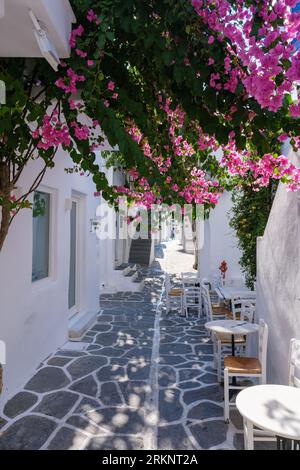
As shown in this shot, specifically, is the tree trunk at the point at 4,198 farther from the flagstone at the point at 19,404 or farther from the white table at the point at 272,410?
the white table at the point at 272,410

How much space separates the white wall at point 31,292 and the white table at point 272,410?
3.00 meters

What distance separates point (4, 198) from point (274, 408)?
9.69ft

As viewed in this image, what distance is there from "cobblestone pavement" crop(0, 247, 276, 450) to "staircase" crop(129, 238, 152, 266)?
11958 millimetres

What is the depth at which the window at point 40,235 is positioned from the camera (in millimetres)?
5691

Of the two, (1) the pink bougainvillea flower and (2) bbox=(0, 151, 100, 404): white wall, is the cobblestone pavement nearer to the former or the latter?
(2) bbox=(0, 151, 100, 404): white wall

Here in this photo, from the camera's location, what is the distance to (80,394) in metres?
4.66

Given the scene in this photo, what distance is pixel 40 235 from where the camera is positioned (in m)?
6.00

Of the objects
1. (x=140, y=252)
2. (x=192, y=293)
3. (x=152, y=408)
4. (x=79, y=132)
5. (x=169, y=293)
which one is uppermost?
(x=79, y=132)

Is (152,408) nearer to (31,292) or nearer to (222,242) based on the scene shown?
(31,292)

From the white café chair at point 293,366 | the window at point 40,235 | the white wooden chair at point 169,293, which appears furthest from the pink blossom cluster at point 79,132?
the white wooden chair at point 169,293

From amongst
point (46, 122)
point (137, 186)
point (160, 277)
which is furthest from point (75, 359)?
point (160, 277)

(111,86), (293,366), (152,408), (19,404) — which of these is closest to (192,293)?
(152,408)

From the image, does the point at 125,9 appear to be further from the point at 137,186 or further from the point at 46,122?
the point at 137,186

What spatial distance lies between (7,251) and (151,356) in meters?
3.11
